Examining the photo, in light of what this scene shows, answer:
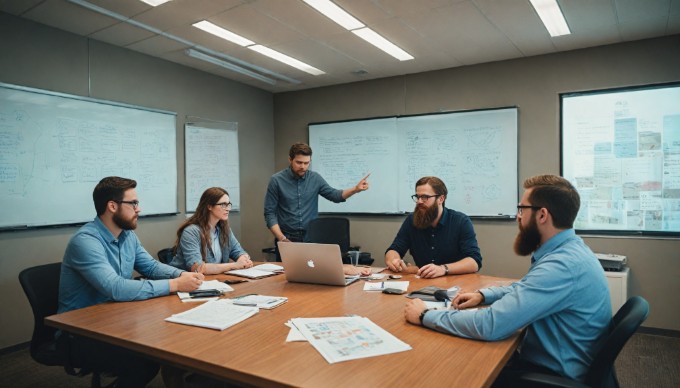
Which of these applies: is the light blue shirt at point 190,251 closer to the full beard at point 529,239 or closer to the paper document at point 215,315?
the paper document at point 215,315

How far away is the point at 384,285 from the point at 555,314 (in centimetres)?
96

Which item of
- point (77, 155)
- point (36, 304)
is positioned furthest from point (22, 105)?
point (36, 304)

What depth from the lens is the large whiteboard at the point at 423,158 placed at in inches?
180

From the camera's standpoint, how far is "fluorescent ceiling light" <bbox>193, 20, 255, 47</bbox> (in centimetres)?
352

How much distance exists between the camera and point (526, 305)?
1459mm

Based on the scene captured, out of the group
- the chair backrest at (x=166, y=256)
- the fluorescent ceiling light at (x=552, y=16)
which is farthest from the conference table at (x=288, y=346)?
the fluorescent ceiling light at (x=552, y=16)

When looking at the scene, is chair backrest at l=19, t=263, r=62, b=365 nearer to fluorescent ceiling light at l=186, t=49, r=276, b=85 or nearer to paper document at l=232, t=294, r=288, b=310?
paper document at l=232, t=294, r=288, b=310

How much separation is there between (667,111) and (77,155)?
17.2 ft

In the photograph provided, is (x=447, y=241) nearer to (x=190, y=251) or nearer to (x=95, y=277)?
(x=190, y=251)

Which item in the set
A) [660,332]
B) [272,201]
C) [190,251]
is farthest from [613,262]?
[190,251]

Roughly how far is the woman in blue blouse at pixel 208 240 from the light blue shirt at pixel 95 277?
0.55 metres

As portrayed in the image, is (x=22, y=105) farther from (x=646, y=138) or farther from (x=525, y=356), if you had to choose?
(x=646, y=138)

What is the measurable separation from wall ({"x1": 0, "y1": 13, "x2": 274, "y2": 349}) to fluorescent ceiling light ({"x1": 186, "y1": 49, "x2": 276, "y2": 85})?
0.45 metres

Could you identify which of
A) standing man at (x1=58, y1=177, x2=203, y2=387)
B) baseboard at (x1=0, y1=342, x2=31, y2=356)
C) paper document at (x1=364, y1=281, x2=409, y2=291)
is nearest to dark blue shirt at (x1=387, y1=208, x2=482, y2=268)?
paper document at (x1=364, y1=281, x2=409, y2=291)
